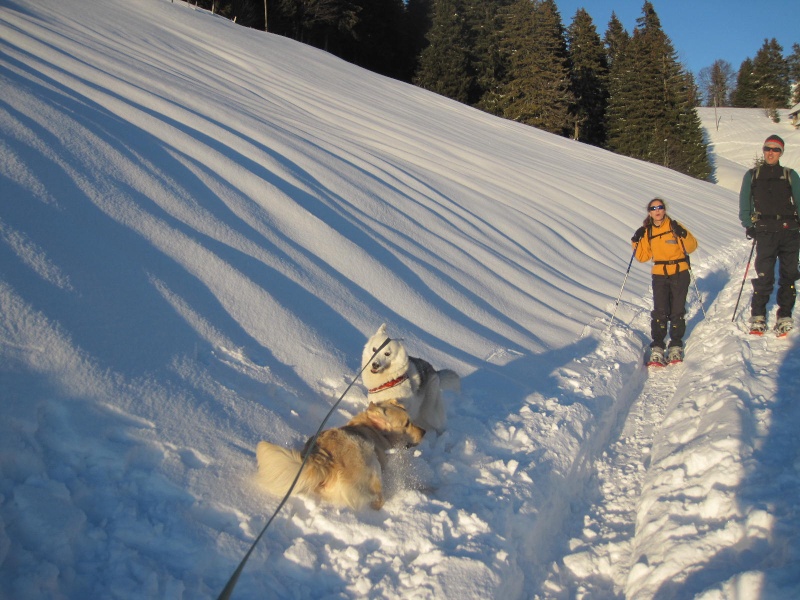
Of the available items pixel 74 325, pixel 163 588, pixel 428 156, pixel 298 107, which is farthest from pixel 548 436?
pixel 298 107

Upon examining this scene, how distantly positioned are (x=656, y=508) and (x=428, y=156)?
992cm

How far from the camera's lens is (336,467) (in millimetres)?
2738

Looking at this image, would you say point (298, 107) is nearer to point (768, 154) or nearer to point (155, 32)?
point (155, 32)

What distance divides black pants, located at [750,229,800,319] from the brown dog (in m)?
5.13

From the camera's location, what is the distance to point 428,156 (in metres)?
11.8

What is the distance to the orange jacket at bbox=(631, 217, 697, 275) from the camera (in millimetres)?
5621

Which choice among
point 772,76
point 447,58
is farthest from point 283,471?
point 772,76

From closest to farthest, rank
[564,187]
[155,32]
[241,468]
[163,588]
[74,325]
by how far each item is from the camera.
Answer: [163,588] < [241,468] < [74,325] < [564,187] < [155,32]

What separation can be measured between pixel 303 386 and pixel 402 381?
2.53 ft

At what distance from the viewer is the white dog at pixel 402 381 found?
339cm

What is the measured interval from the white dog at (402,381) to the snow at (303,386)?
0.26 metres

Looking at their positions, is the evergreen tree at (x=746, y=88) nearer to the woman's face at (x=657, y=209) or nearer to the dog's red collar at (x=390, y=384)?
the woman's face at (x=657, y=209)

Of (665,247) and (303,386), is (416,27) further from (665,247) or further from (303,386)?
(303,386)

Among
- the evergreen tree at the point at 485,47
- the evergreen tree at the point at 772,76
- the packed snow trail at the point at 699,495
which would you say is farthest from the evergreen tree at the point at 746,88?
the packed snow trail at the point at 699,495
